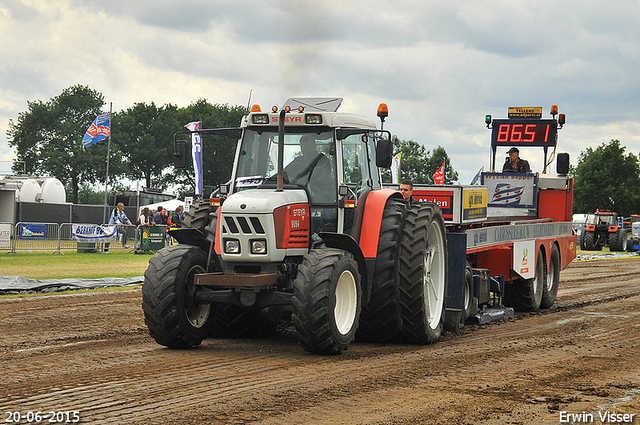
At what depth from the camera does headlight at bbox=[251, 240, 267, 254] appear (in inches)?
302

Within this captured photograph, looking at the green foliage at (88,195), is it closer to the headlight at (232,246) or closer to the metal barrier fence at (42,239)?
the metal barrier fence at (42,239)

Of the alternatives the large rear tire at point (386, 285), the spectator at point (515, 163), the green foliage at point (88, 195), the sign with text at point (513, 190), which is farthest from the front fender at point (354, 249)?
the green foliage at point (88, 195)

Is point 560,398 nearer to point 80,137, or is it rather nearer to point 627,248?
point 627,248

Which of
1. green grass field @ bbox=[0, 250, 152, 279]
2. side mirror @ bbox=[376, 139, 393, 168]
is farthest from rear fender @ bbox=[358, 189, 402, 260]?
green grass field @ bbox=[0, 250, 152, 279]

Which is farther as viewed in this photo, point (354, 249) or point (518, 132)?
point (518, 132)

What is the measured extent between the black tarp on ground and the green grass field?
108cm

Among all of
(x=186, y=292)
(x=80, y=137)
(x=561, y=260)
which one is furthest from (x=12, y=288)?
(x=80, y=137)

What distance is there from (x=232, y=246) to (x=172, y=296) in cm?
79

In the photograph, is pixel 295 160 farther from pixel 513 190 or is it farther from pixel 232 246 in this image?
pixel 513 190

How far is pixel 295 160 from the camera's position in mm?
8531

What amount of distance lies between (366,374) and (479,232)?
4447 mm

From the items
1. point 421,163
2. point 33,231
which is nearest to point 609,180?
point 421,163

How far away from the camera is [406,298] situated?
8.47 metres

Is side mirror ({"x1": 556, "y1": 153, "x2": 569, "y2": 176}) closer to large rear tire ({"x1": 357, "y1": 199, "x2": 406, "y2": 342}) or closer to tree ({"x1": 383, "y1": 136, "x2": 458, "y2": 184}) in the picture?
large rear tire ({"x1": 357, "y1": 199, "x2": 406, "y2": 342})
